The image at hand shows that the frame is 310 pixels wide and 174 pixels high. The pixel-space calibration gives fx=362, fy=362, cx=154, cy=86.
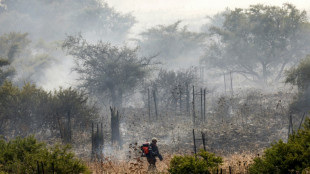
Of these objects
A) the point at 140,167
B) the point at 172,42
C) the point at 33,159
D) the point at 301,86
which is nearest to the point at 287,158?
the point at 33,159

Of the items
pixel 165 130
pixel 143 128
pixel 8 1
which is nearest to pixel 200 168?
pixel 165 130

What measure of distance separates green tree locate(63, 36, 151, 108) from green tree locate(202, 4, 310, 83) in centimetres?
1598

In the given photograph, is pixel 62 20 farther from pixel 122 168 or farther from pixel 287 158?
pixel 287 158

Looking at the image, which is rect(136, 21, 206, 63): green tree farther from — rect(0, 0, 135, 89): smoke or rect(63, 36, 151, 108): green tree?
rect(63, 36, 151, 108): green tree

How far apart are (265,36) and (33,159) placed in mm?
38695

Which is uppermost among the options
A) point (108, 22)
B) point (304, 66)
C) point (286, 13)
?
point (108, 22)

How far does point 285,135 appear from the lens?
18891mm

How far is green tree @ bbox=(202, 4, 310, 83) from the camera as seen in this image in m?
42.2

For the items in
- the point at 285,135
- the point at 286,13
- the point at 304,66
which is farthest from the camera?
the point at 286,13

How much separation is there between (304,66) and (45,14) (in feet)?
193

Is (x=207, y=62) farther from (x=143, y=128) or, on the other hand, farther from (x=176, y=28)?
(x=143, y=128)

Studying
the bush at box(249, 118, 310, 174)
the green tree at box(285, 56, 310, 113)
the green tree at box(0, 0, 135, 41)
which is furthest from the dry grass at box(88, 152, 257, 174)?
the green tree at box(0, 0, 135, 41)

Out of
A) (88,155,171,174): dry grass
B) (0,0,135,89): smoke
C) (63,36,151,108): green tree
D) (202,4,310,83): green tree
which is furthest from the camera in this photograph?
(0,0,135,89): smoke

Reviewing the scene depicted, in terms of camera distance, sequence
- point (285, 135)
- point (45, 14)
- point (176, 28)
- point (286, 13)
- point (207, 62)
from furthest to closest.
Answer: point (45, 14)
point (176, 28)
point (207, 62)
point (286, 13)
point (285, 135)
